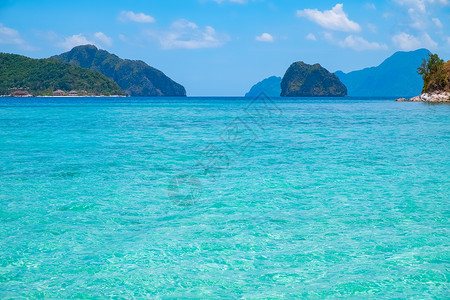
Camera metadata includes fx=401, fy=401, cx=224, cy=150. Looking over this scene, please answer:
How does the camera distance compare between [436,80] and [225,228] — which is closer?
[225,228]

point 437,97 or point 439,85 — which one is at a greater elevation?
point 439,85

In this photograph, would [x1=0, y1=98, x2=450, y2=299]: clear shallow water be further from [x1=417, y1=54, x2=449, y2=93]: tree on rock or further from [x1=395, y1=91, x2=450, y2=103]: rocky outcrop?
[x1=417, y1=54, x2=449, y2=93]: tree on rock

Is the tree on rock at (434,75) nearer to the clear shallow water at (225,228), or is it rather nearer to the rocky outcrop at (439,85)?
the rocky outcrop at (439,85)

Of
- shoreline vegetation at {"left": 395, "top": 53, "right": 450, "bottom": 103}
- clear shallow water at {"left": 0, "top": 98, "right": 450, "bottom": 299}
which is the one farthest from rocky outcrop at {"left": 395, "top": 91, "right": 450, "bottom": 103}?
clear shallow water at {"left": 0, "top": 98, "right": 450, "bottom": 299}

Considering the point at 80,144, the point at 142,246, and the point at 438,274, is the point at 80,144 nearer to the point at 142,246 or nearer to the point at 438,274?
the point at 142,246

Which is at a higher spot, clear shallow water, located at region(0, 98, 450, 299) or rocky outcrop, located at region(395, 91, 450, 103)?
rocky outcrop, located at region(395, 91, 450, 103)

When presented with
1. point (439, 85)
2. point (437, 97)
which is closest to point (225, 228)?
point (437, 97)

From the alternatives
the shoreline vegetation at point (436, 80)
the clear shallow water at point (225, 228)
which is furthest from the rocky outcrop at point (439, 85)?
the clear shallow water at point (225, 228)

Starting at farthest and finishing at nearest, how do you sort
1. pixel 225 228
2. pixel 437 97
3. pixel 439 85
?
pixel 439 85
pixel 437 97
pixel 225 228

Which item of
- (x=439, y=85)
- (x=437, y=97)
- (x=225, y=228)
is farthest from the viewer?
(x=439, y=85)

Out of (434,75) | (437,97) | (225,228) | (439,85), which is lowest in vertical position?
(225,228)

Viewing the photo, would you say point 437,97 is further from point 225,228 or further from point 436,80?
point 225,228

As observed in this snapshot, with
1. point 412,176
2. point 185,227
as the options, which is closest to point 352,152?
point 412,176

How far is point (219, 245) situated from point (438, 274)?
15.3 ft
